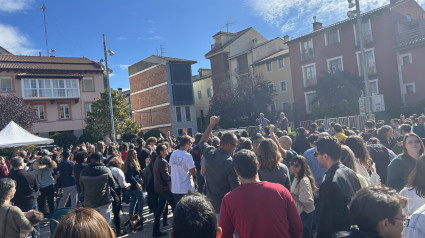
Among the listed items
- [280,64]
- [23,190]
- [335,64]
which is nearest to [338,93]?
[335,64]

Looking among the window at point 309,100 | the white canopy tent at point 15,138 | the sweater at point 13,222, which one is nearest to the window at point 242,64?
the window at point 309,100

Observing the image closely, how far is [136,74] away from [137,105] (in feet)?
15.4

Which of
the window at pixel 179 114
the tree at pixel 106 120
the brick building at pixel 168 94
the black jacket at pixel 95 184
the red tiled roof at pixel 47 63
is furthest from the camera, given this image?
the window at pixel 179 114

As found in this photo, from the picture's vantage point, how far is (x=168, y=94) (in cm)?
4150

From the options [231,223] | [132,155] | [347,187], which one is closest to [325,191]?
[347,187]

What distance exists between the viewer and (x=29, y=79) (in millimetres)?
34438

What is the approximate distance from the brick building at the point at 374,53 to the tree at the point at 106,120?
17.2m

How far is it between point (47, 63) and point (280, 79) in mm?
27715

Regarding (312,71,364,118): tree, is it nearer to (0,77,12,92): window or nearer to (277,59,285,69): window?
(277,59,285,69): window

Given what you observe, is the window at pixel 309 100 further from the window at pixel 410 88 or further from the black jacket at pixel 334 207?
the black jacket at pixel 334 207

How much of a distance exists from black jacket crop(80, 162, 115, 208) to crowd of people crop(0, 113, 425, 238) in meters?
0.02

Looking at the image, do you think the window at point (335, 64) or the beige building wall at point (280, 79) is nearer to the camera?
the window at point (335, 64)

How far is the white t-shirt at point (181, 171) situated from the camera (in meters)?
6.15

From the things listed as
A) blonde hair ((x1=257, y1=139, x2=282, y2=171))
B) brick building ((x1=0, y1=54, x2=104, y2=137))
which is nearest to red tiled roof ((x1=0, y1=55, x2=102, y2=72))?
brick building ((x1=0, y1=54, x2=104, y2=137))
